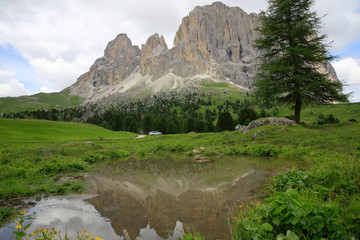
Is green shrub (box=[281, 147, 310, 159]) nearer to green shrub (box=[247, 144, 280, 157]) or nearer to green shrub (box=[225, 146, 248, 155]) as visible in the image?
green shrub (box=[247, 144, 280, 157])

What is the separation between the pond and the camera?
4656 millimetres

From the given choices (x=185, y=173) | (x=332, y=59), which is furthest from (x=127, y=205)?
(x=332, y=59)

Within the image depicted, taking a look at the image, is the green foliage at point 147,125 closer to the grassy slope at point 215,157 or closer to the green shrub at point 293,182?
the grassy slope at point 215,157

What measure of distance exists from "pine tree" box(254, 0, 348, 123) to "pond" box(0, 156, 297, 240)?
52.9 feet

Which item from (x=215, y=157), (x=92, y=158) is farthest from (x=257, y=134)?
(x=92, y=158)

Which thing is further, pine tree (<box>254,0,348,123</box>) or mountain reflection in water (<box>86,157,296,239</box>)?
pine tree (<box>254,0,348,123</box>)

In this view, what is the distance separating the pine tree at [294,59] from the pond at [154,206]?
1614 cm

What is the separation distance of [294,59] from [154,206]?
2281 cm

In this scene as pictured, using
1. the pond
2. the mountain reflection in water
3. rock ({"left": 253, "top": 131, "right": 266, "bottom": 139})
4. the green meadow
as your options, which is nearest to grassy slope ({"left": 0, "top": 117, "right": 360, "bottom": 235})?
the green meadow

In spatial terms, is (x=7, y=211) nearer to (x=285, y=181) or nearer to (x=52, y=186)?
(x=52, y=186)

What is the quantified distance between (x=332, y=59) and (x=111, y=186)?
26.4m

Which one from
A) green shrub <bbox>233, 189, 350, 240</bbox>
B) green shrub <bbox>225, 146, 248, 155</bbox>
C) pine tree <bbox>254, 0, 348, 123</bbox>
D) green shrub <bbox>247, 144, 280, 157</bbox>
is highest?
pine tree <bbox>254, 0, 348, 123</bbox>

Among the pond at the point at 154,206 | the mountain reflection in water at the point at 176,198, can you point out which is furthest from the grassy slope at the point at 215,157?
the mountain reflection in water at the point at 176,198

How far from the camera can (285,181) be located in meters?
5.80
